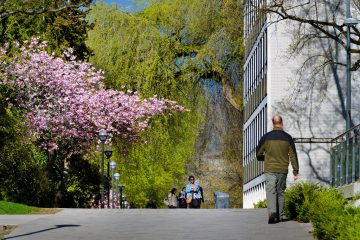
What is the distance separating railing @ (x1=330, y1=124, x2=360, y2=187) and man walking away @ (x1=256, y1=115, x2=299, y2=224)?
16.5ft

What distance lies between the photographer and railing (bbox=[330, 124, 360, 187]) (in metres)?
25.0

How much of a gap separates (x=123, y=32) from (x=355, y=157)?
96.5 feet

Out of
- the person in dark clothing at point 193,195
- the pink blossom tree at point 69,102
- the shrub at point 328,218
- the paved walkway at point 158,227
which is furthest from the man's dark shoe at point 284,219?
the pink blossom tree at point 69,102

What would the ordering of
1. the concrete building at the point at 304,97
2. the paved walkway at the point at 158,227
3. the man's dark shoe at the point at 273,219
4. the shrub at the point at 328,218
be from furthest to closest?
the concrete building at the point at 304,97 → the man's dark shoe at the point at 273,219 → the paved walkway at the point at 158,227 → the shrub at the point at 328,218

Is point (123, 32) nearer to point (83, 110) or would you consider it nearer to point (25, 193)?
point (83, 110)

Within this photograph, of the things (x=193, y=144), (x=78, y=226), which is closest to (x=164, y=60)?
(x=193, y=144)

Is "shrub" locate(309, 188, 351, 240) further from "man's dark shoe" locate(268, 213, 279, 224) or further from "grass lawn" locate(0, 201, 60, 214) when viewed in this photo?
"grass lawn" locate(0, 201, 60, 214)

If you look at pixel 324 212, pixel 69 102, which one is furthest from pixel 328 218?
pixel 69 102

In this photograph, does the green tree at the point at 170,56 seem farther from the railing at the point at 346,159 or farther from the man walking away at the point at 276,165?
the man walking away at the point at 276,165

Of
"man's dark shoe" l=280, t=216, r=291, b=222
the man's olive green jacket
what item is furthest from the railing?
the man's olive green jacket

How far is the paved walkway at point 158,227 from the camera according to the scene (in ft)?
57.5

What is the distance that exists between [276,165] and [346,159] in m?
6.96

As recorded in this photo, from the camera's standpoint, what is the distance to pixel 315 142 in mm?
47062

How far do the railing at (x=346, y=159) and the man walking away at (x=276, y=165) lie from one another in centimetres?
503
